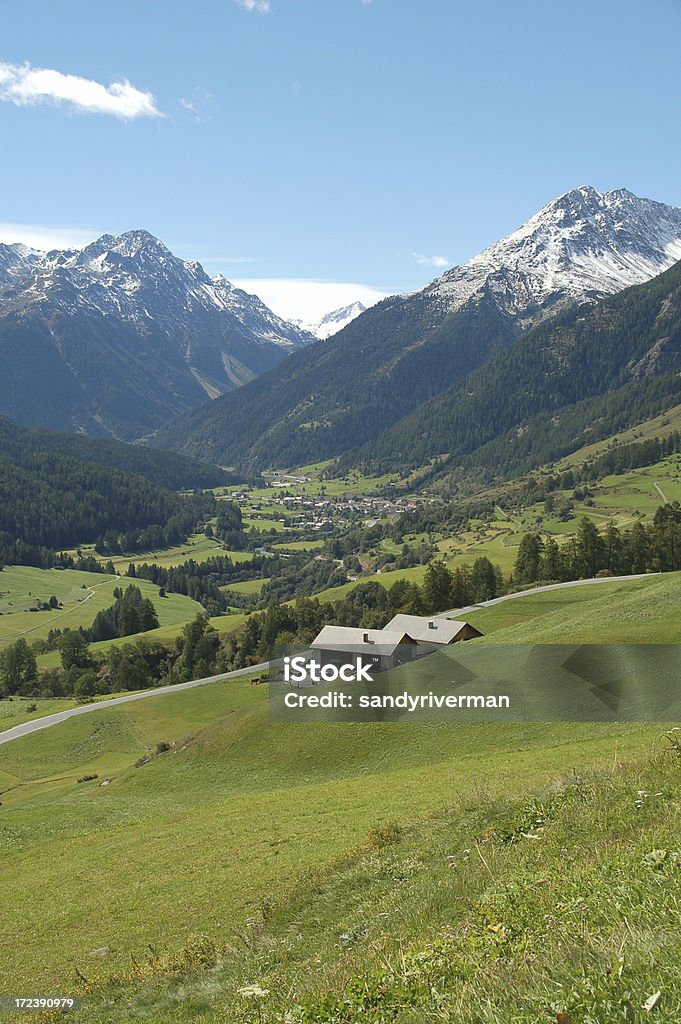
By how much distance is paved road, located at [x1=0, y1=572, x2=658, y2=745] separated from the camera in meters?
78.4

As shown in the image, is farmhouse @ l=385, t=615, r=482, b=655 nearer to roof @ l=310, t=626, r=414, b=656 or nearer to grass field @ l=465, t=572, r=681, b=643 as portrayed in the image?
roof @ l=310, t=626, r=414, b=656

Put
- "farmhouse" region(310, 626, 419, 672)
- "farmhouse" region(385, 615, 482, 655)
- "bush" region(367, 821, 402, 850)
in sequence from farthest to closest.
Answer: "farmhouse" region(385, 615, 482, 655)
"farmhouse" region(310, 626, 419, 672)
"bush" region(367, 821, 402, 850)

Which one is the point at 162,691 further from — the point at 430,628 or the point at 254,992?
the point at 254,992

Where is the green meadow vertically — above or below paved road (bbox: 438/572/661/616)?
above

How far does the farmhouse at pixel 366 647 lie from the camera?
75.1 meters

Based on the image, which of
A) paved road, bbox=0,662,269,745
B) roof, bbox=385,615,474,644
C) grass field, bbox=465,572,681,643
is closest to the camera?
grass field, bbox=465,572,681,643

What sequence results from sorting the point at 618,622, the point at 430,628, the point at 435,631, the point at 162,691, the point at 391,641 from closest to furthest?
the point at 618,622 → the point at 391,641 → the point at 435,631 → the point at 430,628 → the point at 162,691

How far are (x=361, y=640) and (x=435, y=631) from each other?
36.4ft

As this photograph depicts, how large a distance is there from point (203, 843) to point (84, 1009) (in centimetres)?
1312
